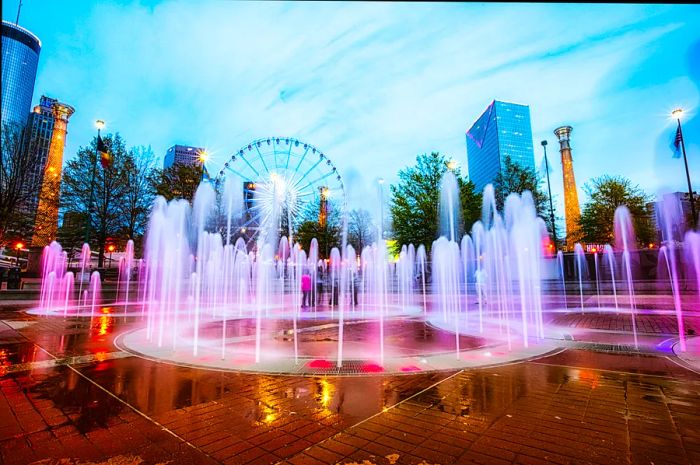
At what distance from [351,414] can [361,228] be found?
4302 cm

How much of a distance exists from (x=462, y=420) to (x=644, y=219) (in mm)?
42379

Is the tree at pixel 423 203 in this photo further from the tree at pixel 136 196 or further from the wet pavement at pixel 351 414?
the wet pavement at pixel 351 414

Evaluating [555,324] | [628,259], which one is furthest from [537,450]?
[628,259]

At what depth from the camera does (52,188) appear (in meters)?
27.1

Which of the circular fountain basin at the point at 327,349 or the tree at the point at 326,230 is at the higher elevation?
the tree at the point at 326,230

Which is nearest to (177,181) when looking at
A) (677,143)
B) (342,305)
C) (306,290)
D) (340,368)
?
(306,290)

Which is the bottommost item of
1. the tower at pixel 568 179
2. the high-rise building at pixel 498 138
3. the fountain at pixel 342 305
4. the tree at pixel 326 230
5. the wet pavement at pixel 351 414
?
the wet pavement at pixel 351 414

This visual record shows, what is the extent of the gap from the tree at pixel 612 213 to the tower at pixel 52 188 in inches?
1851

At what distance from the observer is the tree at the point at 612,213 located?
35.7 m

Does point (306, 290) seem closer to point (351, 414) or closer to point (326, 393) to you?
point (326, 393)

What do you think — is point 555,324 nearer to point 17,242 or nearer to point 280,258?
point 17,242

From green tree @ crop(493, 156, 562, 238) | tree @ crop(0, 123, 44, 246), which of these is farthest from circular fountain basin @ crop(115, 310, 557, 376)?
green tree @ crop(493, 156, 562, 238)

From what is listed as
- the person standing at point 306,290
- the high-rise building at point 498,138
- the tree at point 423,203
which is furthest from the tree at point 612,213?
the person standing at point 306,290

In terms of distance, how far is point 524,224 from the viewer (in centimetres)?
2417
